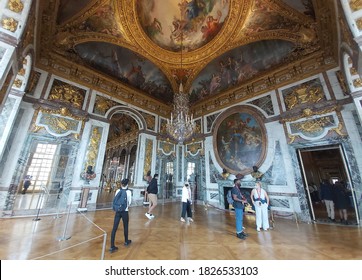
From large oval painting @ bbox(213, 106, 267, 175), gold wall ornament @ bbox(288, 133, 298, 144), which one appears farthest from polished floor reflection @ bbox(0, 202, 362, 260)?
large oval painting @ bbox(213, 106, 267, 175)

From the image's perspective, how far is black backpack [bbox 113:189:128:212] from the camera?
11.1 ft

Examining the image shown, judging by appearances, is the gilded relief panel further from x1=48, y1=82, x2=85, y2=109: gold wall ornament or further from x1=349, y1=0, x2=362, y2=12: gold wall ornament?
x1=48, y1=82, x2=85, y2=109: gold wall ornament

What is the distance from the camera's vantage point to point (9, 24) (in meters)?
3.77

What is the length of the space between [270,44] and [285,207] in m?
8.56

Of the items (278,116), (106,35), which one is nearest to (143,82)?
(106,35)

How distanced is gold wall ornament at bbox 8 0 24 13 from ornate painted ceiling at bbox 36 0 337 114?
9.14ft

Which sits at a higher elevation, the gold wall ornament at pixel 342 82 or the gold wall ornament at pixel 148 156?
the gold wall ornament at pixel 342 82

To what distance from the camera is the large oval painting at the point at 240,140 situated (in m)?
8.48

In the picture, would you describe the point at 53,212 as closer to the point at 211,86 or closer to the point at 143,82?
the point at 143,82

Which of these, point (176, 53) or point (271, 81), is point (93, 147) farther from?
point (271, 81)

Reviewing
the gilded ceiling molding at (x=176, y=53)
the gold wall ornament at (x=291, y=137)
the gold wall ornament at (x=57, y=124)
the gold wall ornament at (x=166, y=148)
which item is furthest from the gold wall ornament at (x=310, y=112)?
the gold wall ornament at (x=57, y=124)

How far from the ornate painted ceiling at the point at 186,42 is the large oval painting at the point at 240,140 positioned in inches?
57.9

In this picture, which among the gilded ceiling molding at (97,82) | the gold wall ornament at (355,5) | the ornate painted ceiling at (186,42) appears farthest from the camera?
the gilded ceiling molding at (97,82)

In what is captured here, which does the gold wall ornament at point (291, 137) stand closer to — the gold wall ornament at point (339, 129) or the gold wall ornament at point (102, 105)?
the gold wall ornament at point (339, 129)
